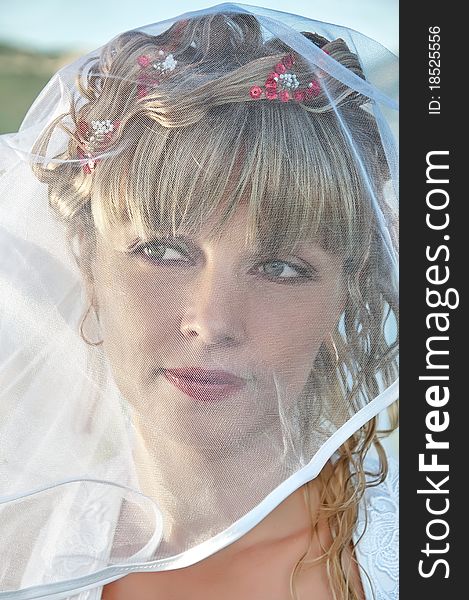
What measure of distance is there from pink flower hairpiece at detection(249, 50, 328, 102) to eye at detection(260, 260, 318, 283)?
0.18m

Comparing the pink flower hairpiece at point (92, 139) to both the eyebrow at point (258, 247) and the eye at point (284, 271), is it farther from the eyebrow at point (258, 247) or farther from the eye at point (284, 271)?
the eye at point (284, 271)

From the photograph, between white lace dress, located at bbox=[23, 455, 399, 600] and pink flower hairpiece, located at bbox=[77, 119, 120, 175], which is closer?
pink flower hairpiece, located at bbox=[77, 119, 120, 175]

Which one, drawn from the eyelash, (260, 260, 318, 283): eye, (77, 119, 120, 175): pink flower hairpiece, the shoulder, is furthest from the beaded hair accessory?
the shoulder

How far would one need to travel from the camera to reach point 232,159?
835mm

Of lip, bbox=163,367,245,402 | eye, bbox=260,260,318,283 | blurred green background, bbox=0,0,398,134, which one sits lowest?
lip, bbox=163,367,245,402

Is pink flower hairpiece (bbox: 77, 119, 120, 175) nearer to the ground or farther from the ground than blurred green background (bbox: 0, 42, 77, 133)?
nearer to the ground

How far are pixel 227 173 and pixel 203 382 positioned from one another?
233 mm

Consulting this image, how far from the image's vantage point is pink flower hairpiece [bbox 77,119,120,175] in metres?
A: 0.85

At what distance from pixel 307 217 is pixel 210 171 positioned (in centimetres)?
12

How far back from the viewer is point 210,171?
84 cm

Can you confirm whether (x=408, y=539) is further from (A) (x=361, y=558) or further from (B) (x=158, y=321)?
(B) (x=158, y=321)

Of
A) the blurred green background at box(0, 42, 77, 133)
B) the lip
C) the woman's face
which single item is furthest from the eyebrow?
the blurred green background at box(0, 42, 77, 133)

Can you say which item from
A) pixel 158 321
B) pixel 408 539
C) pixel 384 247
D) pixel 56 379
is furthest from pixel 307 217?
pixel 408 539

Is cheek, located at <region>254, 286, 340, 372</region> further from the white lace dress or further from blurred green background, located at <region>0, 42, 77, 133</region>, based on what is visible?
blurred green background, located at <region>0, 42, 77, 133</region>
